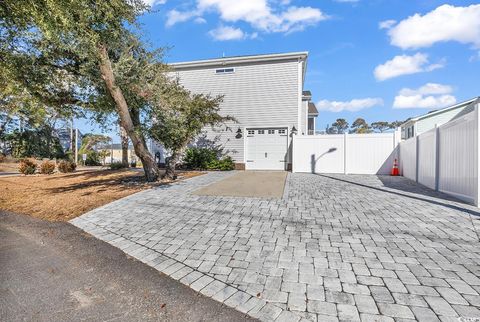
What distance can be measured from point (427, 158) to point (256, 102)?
29.4 ft

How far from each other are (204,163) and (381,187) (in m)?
9.11

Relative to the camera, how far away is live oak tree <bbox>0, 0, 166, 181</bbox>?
268 inches

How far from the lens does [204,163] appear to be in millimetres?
15070

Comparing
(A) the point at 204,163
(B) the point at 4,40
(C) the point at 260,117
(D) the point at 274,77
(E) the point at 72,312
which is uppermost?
(D) the point at 274,77

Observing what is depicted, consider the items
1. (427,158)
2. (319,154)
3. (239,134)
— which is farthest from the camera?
(239,134)

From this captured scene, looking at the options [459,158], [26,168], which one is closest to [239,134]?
[459,158]

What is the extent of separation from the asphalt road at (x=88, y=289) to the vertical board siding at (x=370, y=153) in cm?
1164

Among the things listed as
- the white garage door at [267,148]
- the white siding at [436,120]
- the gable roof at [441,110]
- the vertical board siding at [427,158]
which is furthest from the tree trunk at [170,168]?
the white siding at [436,120]

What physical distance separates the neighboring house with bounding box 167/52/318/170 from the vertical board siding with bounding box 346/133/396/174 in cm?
302

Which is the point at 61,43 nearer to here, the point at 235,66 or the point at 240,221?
the point at 240,221

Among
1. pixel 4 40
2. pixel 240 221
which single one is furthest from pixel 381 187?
pixel 4 40

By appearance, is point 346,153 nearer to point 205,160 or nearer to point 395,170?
point 395,170

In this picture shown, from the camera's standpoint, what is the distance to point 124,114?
9016 millimetres

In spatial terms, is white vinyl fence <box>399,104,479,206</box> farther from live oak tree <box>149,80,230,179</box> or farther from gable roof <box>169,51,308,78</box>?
live oak tree <box>149,80,230,179</box>
